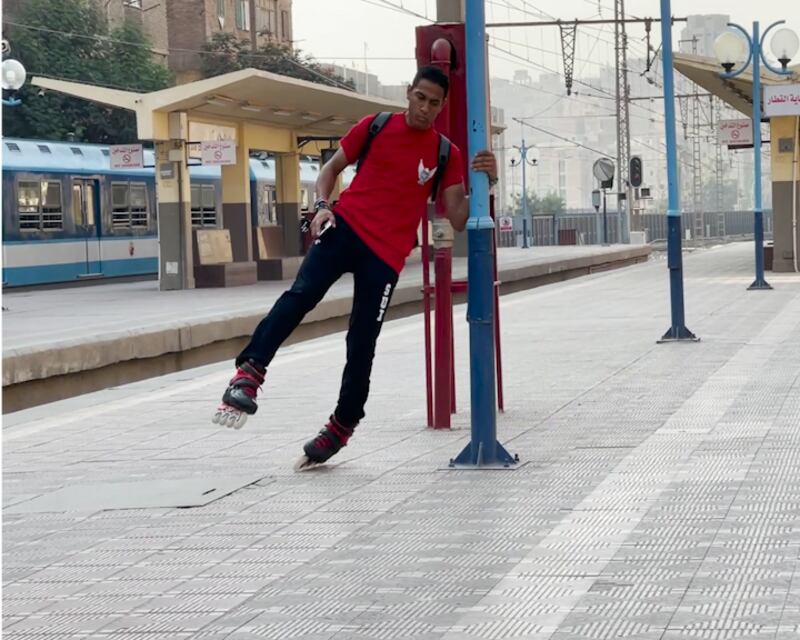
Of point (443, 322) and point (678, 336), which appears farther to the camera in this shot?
point (678, 336)

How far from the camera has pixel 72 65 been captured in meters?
60.7

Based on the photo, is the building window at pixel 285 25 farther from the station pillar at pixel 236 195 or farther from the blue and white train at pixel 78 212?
the station pillar at pixel 236 195

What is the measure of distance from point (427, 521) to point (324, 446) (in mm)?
1585

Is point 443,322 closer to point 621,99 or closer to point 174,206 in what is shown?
point 174,206

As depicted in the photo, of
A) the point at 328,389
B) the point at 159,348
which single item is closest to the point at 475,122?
the point at 328,389

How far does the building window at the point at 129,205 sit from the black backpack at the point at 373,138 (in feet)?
101

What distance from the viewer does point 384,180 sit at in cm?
766

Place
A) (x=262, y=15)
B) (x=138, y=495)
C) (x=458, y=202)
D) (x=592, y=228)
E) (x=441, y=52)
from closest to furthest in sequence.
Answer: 1. (x=138, y=495)
2. (x=458, y=202)
3. (x=441, y=52)
4. (x=592, y=228)
5. (x=262, y=15)

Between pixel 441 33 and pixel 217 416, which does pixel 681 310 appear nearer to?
pixel 441 33

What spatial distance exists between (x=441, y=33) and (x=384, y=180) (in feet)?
5.89

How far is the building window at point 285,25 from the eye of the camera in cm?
8994

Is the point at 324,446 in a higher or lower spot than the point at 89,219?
lower

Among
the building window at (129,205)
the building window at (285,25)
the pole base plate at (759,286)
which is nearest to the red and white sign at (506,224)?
the building window at (129,205)

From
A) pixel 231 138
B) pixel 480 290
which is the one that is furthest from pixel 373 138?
pixel 231 138
